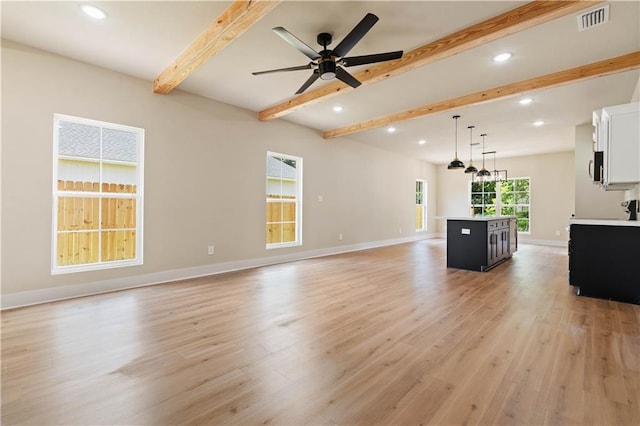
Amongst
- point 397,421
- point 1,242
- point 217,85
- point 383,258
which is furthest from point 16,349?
point 383,258

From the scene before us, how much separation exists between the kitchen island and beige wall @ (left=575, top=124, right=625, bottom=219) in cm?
185

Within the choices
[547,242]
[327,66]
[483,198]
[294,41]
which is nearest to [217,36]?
[294,41]

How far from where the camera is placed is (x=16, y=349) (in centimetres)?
229

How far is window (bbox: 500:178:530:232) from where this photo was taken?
9.61 m

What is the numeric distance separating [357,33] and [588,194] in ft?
20.7

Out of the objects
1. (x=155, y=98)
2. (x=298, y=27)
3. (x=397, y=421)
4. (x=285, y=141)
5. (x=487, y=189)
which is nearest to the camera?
(x=397, y=421)

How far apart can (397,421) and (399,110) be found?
511 cm

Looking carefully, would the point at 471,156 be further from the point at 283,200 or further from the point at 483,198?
the point at 283,200

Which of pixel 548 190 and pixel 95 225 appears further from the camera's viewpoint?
pixel 548 190

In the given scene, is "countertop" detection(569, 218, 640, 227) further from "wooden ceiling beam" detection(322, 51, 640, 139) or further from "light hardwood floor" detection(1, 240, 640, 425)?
"wooden ceiling beam" detection(322, 51, 640, 139)

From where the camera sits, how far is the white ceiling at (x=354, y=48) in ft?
9.02

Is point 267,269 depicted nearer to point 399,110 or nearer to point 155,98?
point 155,98

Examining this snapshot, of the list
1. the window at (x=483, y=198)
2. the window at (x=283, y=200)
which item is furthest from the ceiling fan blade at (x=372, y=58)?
the window at (x=483, y=198)

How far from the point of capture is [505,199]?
999 centimetres
